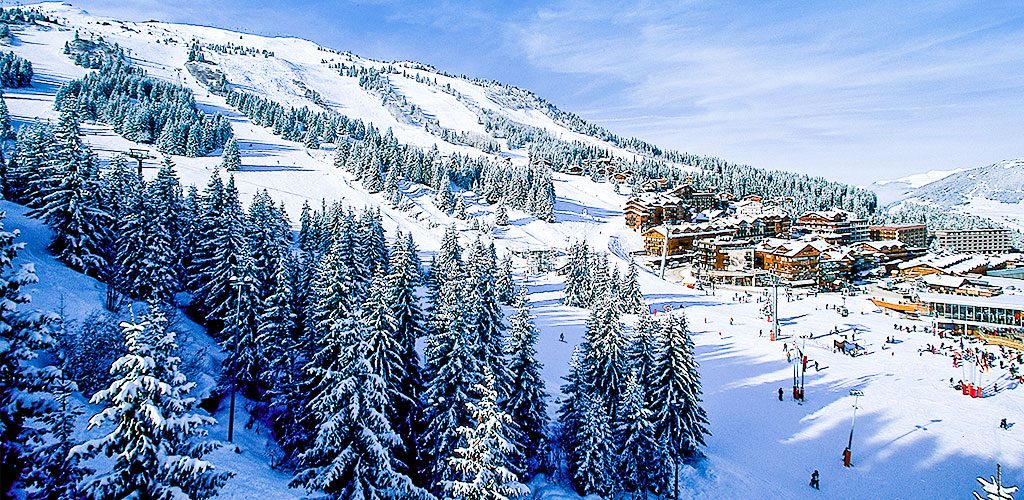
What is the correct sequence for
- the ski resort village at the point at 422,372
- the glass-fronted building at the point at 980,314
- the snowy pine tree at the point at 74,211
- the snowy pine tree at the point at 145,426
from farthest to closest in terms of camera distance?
the glass-fronted building at the point at 980,314 → the snowy pine tree at the point at 74,211 → the ski resort village at the point at 422,372 → the snowy pine tree at the point at 145,426

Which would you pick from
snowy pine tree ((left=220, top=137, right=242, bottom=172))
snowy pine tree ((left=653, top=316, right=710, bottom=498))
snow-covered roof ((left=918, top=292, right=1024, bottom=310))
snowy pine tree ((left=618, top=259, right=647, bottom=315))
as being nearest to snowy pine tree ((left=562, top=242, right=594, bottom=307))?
snowy pine tree ((left=618, top=259, right=647, bottom=315))

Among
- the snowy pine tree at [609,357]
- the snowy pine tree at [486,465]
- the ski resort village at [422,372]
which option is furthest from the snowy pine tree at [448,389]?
the snowy pine tree at [609,357]

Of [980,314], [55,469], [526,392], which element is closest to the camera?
A: [55,469]

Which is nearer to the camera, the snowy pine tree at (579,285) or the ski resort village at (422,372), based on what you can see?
the ski resort village at (422,372)

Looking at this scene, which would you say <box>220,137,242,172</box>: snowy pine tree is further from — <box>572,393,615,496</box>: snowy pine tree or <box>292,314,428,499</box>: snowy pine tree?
<box>572,393,615,496</box>: snowy pine tree

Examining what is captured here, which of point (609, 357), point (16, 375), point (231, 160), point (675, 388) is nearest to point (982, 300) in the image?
point (675, 388)

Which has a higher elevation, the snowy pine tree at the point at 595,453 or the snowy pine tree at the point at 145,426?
the snowy pine tree at the point at 145,426

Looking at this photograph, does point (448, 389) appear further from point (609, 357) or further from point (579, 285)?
point (579, 285)

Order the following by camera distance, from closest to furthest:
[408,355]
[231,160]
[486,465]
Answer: [486,465] < [408,355] < [231,160]

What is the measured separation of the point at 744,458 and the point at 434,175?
98.0m

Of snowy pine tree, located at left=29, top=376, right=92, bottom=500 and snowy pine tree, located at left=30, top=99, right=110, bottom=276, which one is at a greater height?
snowy pine tree, located at left=30, top=99, right=110, bottom=276

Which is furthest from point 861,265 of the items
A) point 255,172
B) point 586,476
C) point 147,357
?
point 255,172

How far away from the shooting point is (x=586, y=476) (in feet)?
84.7

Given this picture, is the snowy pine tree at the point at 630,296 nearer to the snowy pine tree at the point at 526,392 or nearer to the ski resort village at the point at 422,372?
the ski resort village at the point at 422,372
